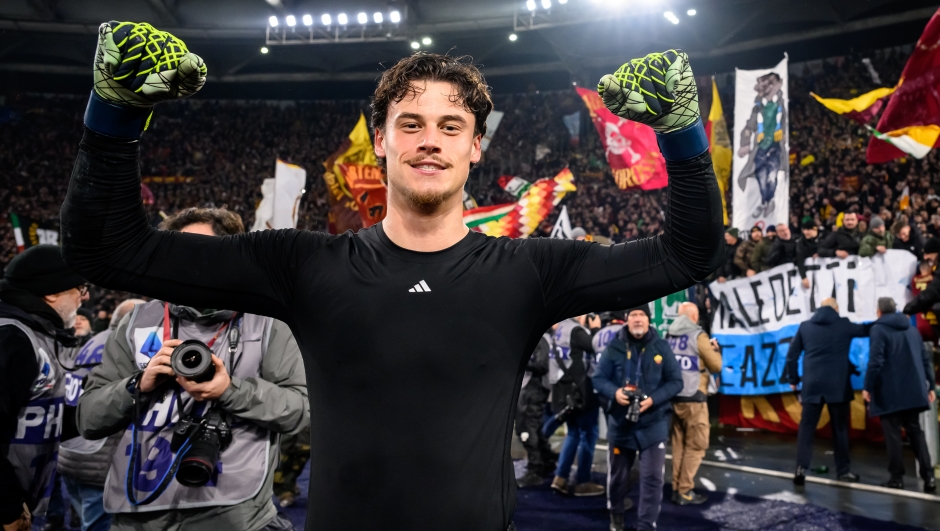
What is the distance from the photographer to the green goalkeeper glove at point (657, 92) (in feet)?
5.38

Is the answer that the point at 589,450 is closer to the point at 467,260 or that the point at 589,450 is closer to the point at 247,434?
the point at 247,434

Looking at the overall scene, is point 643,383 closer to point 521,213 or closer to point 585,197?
point 521,213

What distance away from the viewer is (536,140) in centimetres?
2473

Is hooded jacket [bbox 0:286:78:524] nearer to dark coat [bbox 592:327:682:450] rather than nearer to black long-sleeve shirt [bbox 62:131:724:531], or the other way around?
black long-sleeve shirt [bbox 62:131:724:531]

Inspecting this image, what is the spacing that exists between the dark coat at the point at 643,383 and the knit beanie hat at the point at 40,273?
4.45 meters

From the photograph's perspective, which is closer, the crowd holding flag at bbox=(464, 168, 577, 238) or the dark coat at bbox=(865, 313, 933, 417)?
the dark coat at bbox=(865, 313, 933, 417)

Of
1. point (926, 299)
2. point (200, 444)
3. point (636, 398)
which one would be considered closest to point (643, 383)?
point (636, 398)

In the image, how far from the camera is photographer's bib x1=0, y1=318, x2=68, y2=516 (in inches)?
129

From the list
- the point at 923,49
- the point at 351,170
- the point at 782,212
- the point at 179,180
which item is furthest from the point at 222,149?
the point at 923,49

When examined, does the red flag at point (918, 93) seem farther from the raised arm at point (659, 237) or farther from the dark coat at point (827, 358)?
the raised arm at point (659, 237)

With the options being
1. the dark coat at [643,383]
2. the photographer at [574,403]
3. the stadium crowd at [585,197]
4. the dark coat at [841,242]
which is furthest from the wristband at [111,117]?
the dark coat at [841,242]

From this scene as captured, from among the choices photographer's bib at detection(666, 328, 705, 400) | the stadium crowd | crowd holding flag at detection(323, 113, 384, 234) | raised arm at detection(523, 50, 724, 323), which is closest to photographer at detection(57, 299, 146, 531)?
the stadium crowd

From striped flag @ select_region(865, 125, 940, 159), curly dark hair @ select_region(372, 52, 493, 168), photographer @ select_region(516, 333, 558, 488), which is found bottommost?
photographer @ select_region(516, 333, 558, 488)

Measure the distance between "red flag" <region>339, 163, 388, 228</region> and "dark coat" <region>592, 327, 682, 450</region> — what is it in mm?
6176
